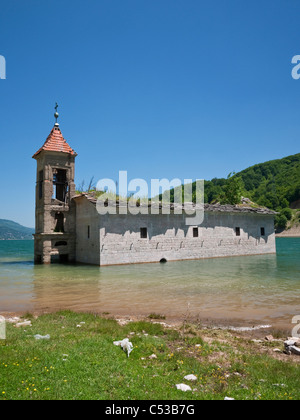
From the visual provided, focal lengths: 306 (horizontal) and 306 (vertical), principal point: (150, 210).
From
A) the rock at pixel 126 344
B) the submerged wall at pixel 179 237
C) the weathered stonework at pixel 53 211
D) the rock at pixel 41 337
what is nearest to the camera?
the rock at pixel 126 344

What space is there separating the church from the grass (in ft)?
52.9

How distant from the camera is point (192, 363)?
511 centimetres

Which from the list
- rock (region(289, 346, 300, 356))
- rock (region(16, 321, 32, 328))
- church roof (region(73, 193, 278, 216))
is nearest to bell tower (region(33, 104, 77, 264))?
church roof (region(73, 193, 278, 216))

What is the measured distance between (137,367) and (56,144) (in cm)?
2437

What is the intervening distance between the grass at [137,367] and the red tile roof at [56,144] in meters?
21.4

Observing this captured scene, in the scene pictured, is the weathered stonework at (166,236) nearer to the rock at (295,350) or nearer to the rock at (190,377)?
the rock at (295,350)

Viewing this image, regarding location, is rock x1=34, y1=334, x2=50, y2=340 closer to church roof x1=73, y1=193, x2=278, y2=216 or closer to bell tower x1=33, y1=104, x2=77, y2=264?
church roof x1=73, y1=193, x2=278, y2=216

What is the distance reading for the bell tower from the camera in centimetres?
2519

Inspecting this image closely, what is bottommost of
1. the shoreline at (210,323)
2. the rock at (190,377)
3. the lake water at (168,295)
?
the lake water at (168,295)

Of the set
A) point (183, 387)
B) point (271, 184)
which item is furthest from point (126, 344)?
point (271, 184)

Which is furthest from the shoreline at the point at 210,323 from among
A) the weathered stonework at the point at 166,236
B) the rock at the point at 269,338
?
the weathered stonework at the point at 166,236

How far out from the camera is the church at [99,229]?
2314cm
